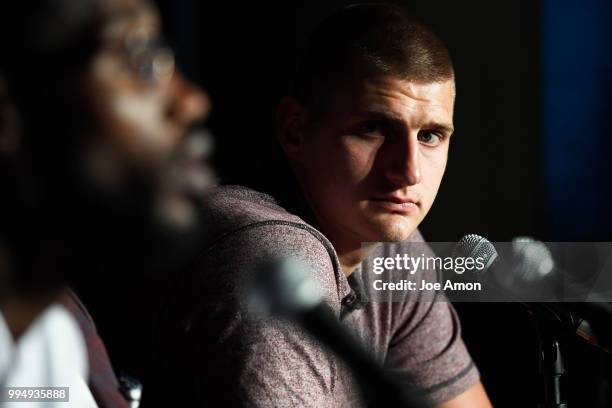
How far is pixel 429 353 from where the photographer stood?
1637 millimetres

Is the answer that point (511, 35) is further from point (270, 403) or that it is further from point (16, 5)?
point (16, 5)

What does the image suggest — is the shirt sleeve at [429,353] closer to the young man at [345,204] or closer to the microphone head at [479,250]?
the young man at [345,204]

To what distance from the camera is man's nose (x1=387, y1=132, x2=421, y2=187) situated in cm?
133

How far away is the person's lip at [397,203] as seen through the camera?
1338mm

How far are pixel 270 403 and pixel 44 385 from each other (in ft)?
0.85

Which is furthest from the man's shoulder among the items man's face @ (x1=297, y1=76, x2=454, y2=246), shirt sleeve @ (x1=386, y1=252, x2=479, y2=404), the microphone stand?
shirt sleeve @ (x1=386, y1=252, x2=479, y2=404)

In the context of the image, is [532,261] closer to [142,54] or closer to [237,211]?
[237,211]

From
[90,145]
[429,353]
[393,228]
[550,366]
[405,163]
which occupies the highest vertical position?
[90,145]

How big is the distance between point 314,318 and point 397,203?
80cm

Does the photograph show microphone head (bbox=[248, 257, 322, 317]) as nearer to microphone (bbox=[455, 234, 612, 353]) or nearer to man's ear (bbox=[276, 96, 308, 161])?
microphone (bbox=[455, 234, 612, 353])

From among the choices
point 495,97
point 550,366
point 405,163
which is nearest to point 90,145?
point 550,366

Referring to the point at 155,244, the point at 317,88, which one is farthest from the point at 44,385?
the point at 317,88

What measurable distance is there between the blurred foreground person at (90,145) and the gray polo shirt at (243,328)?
28 cm

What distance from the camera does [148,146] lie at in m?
0.58
